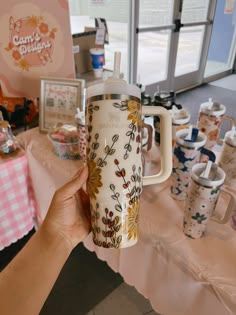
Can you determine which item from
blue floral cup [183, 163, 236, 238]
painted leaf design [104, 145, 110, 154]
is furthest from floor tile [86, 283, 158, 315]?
painted leaf design [104, 145, 110, 154]

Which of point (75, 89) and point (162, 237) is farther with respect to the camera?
point (75, 89)

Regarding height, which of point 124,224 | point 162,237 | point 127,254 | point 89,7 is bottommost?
point 127,254

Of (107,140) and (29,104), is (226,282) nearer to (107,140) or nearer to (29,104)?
(107,140)

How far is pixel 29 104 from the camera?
133 cm

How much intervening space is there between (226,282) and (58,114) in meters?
0.93

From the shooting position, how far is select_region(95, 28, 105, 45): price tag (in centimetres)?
167

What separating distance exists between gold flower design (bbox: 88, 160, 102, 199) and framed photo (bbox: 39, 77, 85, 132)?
66 centimetres

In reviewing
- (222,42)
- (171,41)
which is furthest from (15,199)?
(222,42)

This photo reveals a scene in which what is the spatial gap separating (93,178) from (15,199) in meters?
0.70

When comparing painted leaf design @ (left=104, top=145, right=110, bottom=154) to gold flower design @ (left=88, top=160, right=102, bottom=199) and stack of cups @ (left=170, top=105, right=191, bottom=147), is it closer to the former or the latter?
gold flower design @ (left=88, top=160, right=102, bottom=199)

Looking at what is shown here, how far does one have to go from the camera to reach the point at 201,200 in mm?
558

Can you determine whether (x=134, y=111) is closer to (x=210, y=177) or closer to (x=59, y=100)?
(x=210, y=177)

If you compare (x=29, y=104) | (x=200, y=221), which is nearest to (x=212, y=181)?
(x=200, y=221)

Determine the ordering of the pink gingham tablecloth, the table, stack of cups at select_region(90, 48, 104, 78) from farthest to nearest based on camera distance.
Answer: stack of cups at select_region(90, 48, 104, 78)
the pink gingham tablecloth
the table
